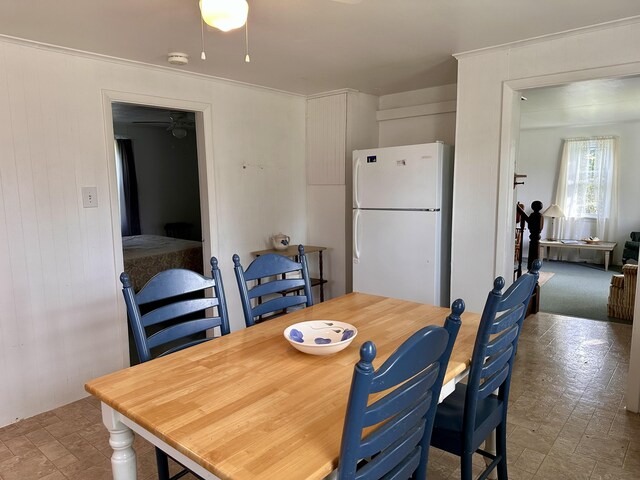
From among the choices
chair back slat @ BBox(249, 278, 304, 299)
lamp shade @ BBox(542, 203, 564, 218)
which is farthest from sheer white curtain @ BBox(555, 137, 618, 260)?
chair back slat @ BBox(249, 278, 304, 299)

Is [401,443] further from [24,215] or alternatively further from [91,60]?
[91,60]

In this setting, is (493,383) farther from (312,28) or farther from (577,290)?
(577,290)

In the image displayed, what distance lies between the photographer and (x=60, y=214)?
109 inches

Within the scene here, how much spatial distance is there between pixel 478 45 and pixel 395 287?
188 cm

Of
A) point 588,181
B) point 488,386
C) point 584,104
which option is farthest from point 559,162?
point 488,386

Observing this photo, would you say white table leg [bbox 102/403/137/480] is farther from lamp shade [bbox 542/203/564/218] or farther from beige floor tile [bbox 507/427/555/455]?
lamp shade [bbox 542/203/564/218]

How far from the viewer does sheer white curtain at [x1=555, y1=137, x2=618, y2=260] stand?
283 inches

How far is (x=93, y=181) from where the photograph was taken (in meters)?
2.92

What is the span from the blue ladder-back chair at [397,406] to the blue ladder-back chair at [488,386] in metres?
0.30

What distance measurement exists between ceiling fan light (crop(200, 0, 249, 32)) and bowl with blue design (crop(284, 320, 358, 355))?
4.10ft

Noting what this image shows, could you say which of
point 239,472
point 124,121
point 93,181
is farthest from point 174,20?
point 124,121

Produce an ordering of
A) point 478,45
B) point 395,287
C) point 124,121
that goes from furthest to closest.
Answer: point 124,121
point 395,287
point 478,45

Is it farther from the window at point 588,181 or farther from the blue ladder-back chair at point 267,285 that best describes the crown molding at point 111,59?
the window at point 588,181

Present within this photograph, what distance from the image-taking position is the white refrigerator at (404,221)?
3.34 metres
